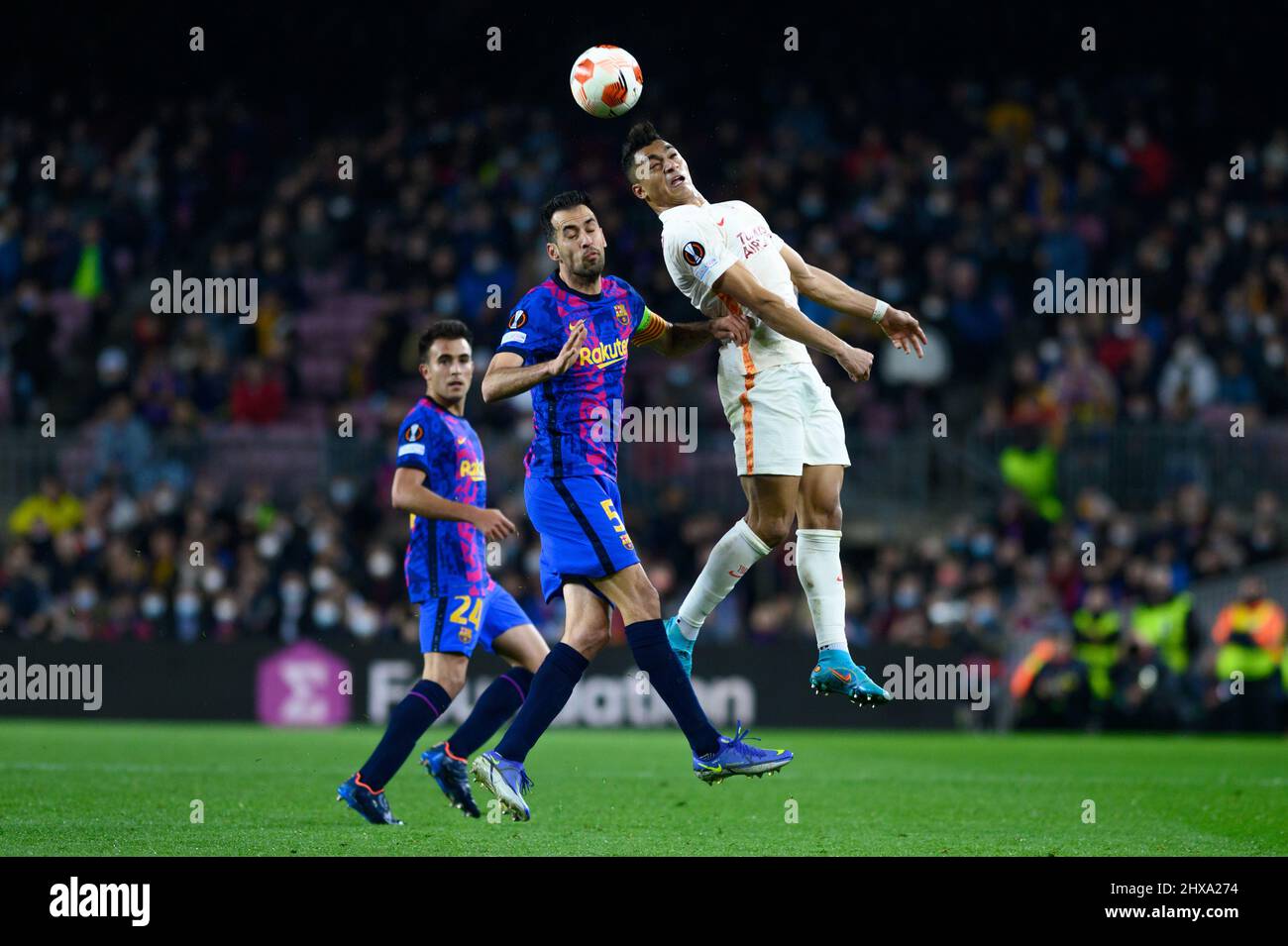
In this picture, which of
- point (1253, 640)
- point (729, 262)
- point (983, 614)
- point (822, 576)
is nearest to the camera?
point (729, 262)

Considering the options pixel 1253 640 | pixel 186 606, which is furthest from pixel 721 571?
pixel 186 606

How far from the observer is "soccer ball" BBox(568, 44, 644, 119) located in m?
9.12

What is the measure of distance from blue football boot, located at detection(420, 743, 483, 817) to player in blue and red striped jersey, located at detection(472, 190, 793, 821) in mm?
1076

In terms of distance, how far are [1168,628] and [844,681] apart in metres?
11.1

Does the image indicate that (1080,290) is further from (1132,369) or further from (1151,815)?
(1151,815)

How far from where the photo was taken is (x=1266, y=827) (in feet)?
31.9

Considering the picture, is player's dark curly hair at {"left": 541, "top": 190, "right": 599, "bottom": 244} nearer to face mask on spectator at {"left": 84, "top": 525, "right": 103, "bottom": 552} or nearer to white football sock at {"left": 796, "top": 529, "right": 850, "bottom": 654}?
white football sock at {"left": 796, "top": 529, "right": 850, "bottom": 654}

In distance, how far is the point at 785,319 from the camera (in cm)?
870

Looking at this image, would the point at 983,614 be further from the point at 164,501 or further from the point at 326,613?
the point at 164,501

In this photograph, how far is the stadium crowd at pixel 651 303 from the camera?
19516mm

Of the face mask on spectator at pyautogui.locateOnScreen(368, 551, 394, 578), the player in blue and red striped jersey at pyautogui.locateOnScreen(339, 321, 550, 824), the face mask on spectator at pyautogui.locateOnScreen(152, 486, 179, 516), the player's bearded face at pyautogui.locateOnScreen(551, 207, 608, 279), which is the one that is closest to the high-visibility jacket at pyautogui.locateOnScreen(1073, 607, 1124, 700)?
the face mask on spectator at pyautogui.locateOnScreen(368, 551, 394, 578)

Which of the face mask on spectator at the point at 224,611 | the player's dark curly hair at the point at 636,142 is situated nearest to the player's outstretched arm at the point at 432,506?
the player's dark curly hair at the point at 636,142

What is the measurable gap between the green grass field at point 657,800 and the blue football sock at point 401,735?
11.2 inches

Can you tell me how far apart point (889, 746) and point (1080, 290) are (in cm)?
760
